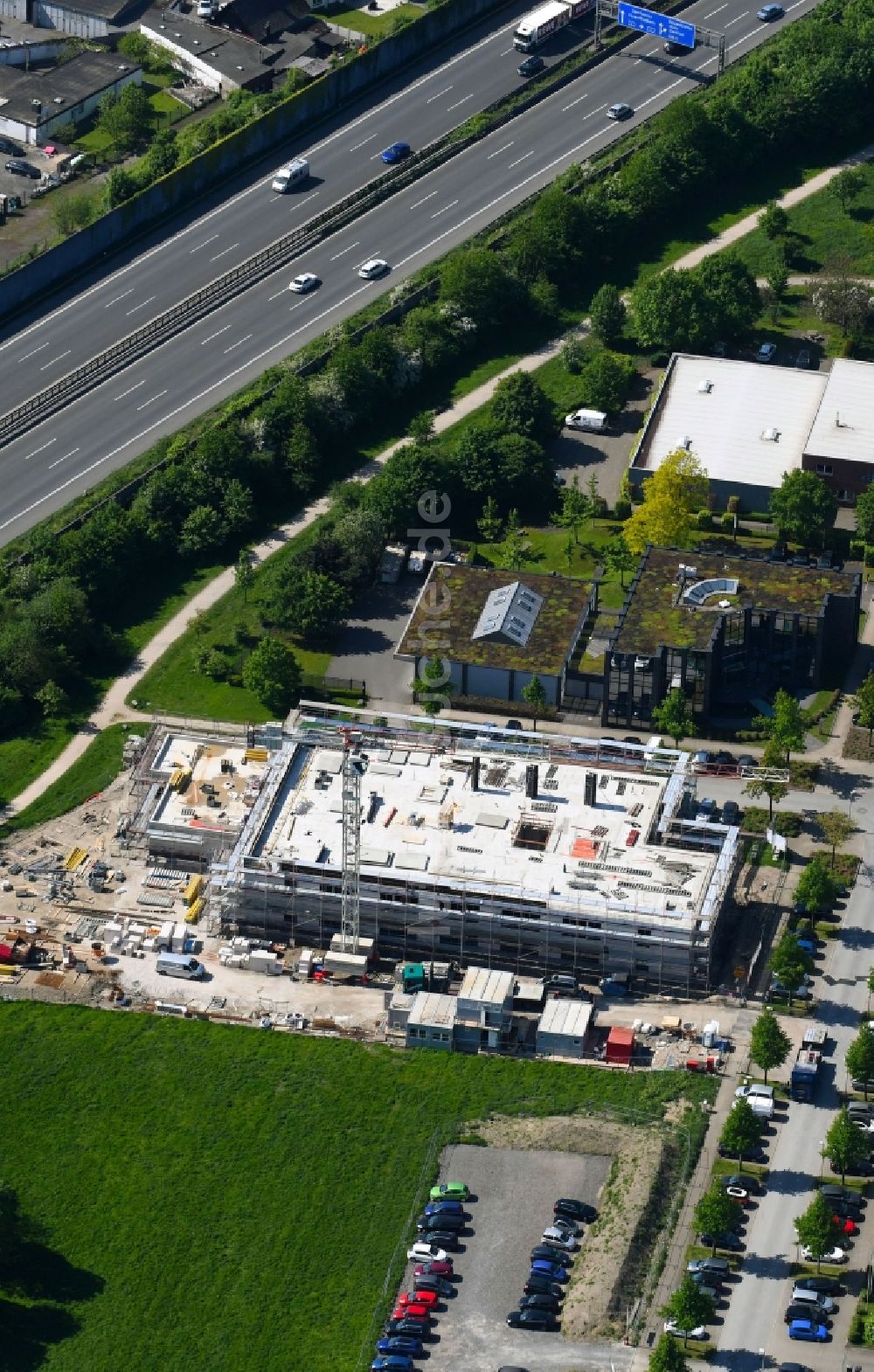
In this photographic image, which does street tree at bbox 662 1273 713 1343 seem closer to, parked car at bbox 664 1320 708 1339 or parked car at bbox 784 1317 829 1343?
parked car at bbox 664 1320 708 1339

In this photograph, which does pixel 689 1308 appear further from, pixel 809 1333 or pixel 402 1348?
pixel 402 1348

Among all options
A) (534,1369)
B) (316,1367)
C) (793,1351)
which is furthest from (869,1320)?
(316,1367)

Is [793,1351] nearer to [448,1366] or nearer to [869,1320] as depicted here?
[869,1320]

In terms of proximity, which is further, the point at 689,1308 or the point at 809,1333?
the point at 809,1333

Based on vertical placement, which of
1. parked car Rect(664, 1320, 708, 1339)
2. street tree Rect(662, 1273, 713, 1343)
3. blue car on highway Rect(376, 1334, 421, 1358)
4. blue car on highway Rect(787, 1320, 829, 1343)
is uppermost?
street tree Rect(662, 1273, 713, 1343)

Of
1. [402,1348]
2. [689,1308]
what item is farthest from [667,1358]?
[402,1348]

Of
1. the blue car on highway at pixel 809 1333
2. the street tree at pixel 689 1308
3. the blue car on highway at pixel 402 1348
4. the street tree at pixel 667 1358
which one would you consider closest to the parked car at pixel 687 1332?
the street tree at pixel 689 1308

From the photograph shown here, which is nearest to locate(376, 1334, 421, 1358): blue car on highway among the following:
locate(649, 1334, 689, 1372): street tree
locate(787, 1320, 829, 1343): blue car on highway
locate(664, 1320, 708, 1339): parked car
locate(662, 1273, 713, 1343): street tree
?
locate(649, 1334, 689, 1372): street tree
